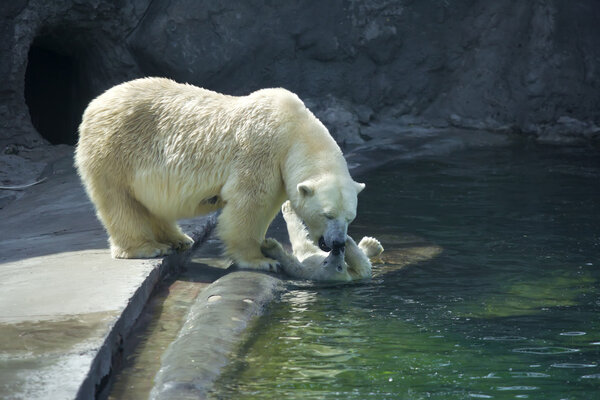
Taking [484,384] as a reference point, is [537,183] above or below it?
below

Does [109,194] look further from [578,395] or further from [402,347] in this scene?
[578,395]

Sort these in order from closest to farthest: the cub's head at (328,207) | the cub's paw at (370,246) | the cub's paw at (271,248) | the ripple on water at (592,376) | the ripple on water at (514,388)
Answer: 1. the ripple on water at (514,388)
2. the ripple on water at (592,376)
3. the cub's head at (328,207)
4. the cub's paw at (271,248)
5. the cub's paw at (370,246)

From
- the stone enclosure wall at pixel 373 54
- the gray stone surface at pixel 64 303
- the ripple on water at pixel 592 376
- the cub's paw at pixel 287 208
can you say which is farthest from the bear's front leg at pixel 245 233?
the stone enclosure wall at pixel 373 54

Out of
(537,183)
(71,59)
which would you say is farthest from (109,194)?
(71,59)

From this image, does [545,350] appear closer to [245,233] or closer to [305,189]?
A: [305,189]

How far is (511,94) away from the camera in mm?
11289

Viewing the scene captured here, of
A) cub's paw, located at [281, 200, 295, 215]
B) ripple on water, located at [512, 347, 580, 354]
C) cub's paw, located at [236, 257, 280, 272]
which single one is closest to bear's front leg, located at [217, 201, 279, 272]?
cub's paw, located at [236, 257, 280, 272]

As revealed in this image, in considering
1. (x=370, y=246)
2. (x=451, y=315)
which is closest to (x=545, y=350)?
(x=451, y=315)

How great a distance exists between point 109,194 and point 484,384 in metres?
2.72

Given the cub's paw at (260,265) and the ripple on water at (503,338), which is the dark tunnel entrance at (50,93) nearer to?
the cub's paw at (260,265)

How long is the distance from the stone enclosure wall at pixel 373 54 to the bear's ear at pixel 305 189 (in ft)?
18.7

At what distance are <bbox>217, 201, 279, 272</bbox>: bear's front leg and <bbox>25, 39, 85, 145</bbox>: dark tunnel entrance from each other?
810 centimetres

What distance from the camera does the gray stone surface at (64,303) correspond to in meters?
2.91

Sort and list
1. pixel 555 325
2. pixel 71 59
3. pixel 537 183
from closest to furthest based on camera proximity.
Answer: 1. pixel 555 325
2. pixel 537 183
3. pixel 71 59
